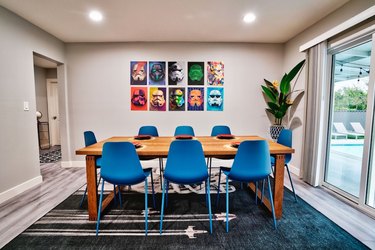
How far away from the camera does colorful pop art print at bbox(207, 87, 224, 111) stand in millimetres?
3721

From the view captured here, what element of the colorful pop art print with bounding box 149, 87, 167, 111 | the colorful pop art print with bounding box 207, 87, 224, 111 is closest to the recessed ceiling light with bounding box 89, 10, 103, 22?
the colorful pop art print with bounding box 149, 87, 167, 111

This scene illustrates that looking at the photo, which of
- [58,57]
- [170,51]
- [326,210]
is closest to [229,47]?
[170,51]

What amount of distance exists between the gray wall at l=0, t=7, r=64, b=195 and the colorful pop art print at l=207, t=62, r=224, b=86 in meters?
3.05

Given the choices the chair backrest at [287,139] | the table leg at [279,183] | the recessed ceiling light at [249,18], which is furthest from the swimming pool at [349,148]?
the recessed ceiling light at [249,18]

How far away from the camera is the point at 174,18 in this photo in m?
2.69

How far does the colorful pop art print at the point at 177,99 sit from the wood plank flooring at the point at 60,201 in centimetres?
216

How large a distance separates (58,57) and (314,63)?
4544mm

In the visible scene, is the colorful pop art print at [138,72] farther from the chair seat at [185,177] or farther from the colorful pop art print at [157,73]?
the chair seat at [185,177]

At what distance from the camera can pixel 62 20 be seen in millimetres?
2746

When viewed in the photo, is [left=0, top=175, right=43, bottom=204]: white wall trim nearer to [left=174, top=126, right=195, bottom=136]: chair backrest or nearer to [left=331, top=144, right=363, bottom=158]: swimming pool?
[left=174, top=126, right=195, bottom=136]: chair backrest

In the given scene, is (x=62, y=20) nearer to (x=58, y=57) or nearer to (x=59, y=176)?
(x=58, y=57)

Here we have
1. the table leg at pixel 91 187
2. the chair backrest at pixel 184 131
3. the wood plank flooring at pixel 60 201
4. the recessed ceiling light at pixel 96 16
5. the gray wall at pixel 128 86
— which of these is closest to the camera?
the wood plank flooring at pixel 60 201

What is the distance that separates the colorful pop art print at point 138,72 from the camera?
3.66 metres

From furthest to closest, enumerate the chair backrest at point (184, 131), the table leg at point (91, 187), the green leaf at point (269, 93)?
the green leaf at point (269, 93), the chair backrest at point (184, 131), the table leg at point (91, 187)
